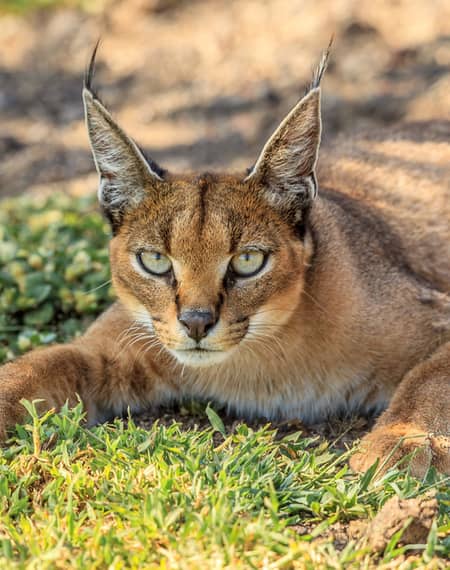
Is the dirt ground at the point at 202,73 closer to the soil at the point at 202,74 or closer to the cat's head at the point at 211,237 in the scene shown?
the soil at the point at 202,74

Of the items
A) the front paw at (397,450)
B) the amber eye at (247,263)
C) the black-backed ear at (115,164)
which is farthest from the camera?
the black-backed ear at (115,164)

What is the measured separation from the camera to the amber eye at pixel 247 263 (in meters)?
4.25

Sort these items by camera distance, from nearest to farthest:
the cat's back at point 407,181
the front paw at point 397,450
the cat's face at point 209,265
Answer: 1. the front paw at point 397,450
2. the cat's face at point 209,265
3. the cat's back at point 407,181

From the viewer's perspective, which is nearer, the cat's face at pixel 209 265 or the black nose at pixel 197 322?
the black nose at pixel 197 322

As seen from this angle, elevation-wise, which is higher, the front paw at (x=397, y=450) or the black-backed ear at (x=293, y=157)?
the black-backed ear at (x=293, y=157)

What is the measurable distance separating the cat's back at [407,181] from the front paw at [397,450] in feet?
4.63

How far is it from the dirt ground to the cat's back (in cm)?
196

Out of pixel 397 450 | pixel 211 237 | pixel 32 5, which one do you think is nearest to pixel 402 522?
pixel 397 450

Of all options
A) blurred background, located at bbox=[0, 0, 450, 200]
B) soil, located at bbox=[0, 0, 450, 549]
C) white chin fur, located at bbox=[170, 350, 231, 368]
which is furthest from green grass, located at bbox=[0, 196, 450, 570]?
blurred background, located at bbox=[0, 0, 450, 200]

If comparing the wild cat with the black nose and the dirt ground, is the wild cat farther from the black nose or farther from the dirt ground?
the dirt ground

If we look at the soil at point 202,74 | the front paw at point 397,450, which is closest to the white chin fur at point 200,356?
the front paw at point 397,450

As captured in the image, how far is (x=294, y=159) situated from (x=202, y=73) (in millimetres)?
5716

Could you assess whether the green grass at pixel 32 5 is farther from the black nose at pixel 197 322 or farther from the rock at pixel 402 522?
the rock at pixel 402 522

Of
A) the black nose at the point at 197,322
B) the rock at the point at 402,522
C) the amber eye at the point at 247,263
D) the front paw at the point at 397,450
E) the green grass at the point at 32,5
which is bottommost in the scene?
the front paw at the point at 397,450
